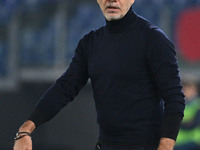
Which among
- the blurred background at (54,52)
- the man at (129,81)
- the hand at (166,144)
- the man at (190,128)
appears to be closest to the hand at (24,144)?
the man at (129,81)

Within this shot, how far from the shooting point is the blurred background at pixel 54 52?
388 inches

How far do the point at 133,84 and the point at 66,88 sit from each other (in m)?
0.39

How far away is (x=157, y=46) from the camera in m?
2.67

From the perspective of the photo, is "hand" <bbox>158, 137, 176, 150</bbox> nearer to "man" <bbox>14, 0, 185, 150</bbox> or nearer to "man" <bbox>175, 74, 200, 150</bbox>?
"man" <bbox>14, 0, 185, 150</bbox>

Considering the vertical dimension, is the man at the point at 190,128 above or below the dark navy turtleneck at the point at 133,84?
below

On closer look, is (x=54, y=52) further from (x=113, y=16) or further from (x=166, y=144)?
(x=166, y=144)

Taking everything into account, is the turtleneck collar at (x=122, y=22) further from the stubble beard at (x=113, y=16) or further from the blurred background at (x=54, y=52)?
the blurred background at (x=54, y=52)

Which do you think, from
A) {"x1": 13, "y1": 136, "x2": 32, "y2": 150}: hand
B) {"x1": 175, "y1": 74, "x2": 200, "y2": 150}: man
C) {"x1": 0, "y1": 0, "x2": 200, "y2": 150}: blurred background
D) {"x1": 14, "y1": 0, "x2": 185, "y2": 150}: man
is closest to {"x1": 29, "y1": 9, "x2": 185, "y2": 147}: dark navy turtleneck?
{"x1": 14, "y1": 0, "x2": 185, "y2": 150}: man

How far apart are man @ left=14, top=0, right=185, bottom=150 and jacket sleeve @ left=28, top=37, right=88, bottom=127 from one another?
3 centimetres

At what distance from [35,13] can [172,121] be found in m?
8.51

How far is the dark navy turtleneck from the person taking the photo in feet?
8.63

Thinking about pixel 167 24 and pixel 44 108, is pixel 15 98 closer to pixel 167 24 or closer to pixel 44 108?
pixel 167 24

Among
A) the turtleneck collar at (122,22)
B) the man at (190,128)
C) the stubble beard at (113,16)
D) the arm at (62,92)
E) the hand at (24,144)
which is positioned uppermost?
the stubble beard at (113,16)

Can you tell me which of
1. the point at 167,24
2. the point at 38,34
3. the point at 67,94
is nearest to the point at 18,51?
the point at 38,34
